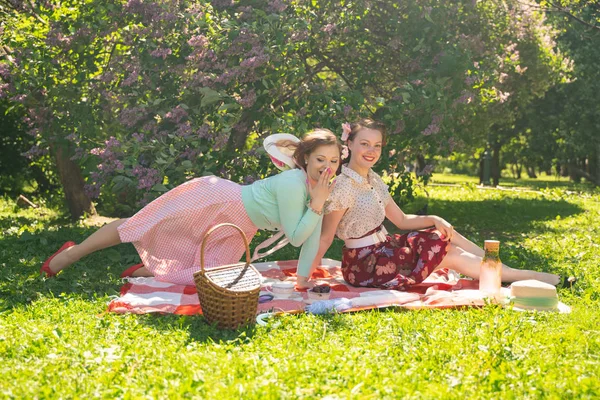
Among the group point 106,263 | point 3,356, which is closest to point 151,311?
point 3,356

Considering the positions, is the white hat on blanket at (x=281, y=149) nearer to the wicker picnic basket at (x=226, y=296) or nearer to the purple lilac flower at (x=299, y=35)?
the wicker picnic basket at (x=226, y=296)

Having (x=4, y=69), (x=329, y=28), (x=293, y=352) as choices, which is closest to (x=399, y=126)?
(x=329, y=28)

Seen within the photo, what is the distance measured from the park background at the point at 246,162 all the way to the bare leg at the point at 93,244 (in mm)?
171

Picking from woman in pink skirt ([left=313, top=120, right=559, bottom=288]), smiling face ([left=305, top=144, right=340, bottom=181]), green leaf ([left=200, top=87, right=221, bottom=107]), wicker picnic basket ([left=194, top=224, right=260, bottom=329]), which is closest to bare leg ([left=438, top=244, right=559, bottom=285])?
woman in pink skirt ([left=313, top=120, right=559, bottom=288])

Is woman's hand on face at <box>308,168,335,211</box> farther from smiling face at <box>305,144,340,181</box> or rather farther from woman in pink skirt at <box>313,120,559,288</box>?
woman in pink skirt at <box>313,120,559,288</box>

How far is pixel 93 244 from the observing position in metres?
5.45

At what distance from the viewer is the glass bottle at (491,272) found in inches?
192

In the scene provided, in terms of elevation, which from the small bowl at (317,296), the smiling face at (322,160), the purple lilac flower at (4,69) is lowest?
the small bowl at (317,296)

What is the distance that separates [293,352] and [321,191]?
1.56 metres

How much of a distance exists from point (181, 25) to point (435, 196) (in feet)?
35.2

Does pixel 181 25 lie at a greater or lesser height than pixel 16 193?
greater

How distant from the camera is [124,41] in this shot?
24.5 feet

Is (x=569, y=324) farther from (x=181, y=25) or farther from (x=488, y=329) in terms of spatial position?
(x=181, y=25)

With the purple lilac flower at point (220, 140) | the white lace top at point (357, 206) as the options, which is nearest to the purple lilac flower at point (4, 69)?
the purple lilac flower at point (220, 140)
